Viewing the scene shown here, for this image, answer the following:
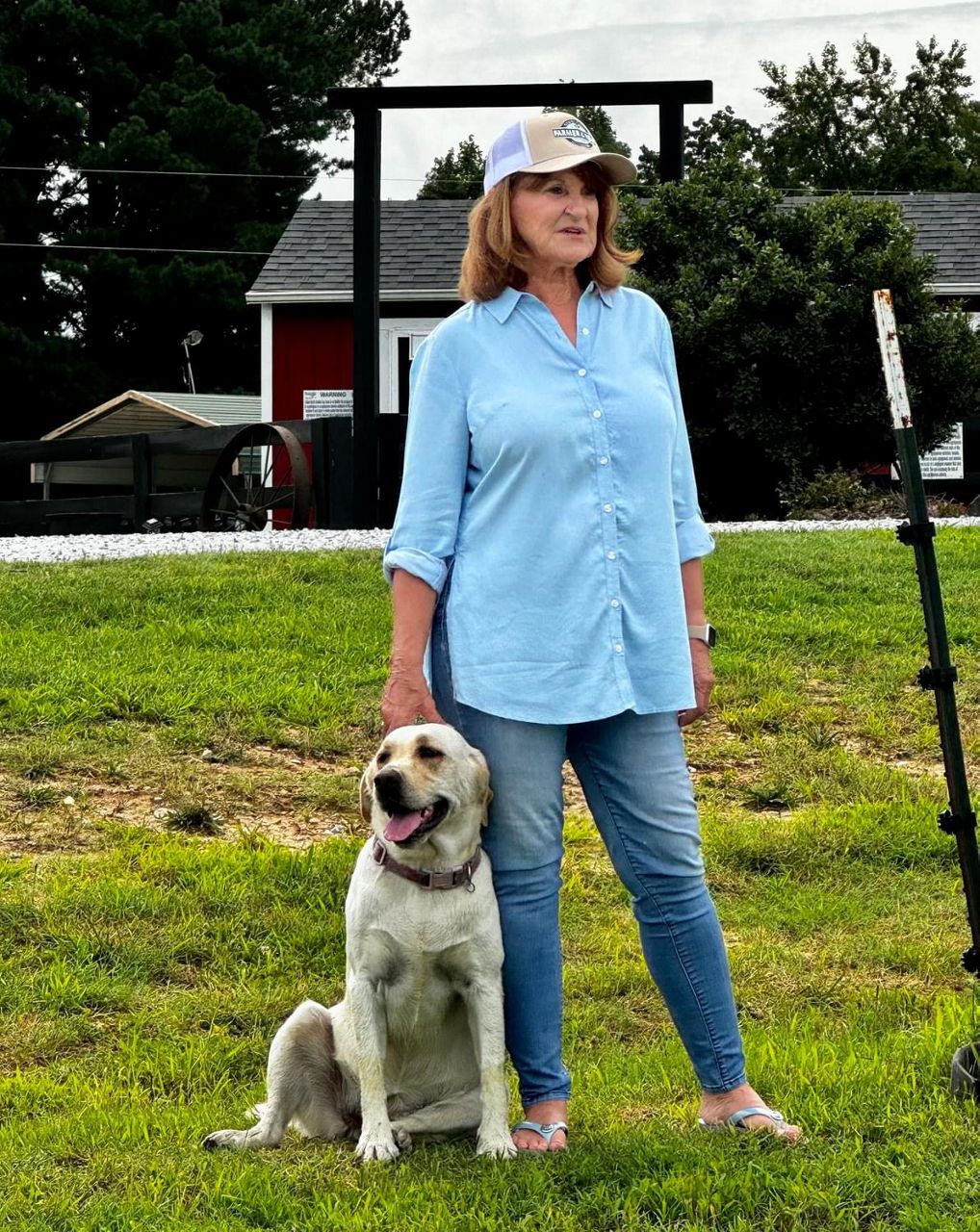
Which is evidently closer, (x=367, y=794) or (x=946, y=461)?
(x=367, y=794)

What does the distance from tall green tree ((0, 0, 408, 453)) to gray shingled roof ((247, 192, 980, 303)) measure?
30.3 ft

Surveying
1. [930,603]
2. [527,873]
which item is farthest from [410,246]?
[527,873]

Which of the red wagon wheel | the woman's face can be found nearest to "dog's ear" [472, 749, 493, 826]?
the woman's face

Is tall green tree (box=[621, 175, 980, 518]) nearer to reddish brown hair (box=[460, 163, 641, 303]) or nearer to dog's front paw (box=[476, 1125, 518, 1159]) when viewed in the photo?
reddish brown hair (box=[460, 163, 641, 303])

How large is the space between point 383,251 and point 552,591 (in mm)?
19647

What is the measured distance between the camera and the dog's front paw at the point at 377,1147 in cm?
342

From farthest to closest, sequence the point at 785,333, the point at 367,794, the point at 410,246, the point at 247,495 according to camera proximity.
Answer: the point at 410,246, the point at 247,495, the point at 785,333, the point at 367,794

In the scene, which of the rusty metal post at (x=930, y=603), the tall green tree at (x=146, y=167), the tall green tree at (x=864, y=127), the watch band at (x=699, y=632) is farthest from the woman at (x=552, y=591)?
the tall green tree at (x=864, y=127)

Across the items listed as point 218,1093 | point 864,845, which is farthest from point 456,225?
point 218,1093

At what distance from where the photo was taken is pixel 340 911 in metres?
5.53

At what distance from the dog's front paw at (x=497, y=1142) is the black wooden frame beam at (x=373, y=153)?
10.7m

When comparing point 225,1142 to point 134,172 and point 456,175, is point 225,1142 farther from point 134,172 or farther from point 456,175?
point 456,175

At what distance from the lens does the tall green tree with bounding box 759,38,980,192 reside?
140 ft

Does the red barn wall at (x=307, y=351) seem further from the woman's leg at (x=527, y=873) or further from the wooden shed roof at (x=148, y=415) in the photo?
the woman's leg at (x=527, y=873)
